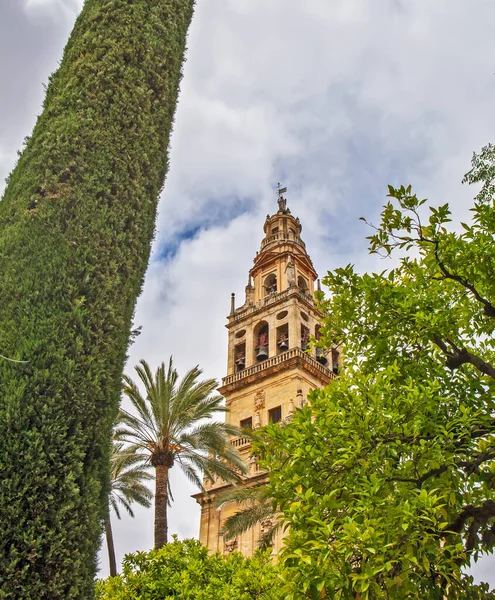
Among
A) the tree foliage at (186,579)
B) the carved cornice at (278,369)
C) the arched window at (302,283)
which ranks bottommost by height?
the tree foliage at (186,579)

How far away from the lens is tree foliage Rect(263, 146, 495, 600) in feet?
18.4

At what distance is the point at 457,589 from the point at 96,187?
562cm

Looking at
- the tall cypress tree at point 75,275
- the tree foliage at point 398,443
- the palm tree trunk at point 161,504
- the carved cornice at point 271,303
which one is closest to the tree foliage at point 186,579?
the palm tree trunk at point 161,504

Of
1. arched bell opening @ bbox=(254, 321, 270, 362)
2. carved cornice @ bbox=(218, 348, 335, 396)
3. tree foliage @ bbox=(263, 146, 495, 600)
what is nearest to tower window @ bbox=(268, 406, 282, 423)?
carved cornice @ bbox=(218, 348, 335, 396)

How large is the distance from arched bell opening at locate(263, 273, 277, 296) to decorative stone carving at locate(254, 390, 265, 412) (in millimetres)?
7728

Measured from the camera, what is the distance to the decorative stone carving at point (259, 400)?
3000 cm

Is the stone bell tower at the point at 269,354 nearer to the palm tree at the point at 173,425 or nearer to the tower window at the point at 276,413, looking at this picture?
the tower window at the point at 276,413

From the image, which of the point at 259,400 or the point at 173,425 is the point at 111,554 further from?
the point at 259,400

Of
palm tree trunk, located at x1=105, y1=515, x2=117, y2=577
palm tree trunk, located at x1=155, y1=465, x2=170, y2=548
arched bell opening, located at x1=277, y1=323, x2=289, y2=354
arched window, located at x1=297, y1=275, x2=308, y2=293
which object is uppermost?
arched window, located at x1=297, y1=275, x2=308, y2=293

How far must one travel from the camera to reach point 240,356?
3416 cm

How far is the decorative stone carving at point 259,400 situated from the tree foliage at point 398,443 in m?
21.6

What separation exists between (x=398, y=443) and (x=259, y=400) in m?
24.2

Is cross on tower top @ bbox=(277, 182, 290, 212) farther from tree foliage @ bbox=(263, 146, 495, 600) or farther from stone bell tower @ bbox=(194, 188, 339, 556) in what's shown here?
tree foliage @ bbox=(263, 146, 495, 600)

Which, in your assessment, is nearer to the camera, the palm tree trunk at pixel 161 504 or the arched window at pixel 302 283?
the palm tree trunk at pixel 161 504
